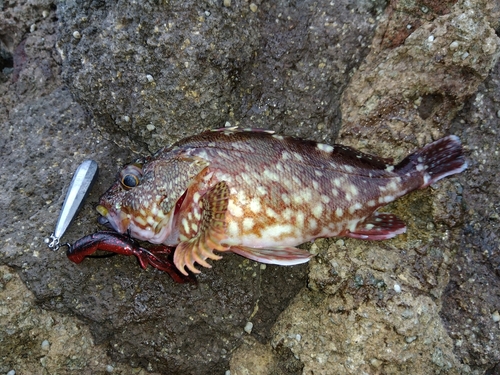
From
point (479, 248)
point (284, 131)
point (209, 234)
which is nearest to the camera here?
point (209, 234)

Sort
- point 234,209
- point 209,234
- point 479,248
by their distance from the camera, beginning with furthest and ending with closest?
point 479,248
point 234,209
point 209,234

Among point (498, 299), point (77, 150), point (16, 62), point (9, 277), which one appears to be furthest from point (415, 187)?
point (16, 62)

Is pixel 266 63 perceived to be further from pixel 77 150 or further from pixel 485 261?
pixel 485 261

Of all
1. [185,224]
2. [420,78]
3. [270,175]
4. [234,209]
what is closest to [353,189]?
[270,175]

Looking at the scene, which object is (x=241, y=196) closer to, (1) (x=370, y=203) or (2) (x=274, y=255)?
(2) (x=274, y=255)

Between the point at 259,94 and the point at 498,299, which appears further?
the point at 259,94

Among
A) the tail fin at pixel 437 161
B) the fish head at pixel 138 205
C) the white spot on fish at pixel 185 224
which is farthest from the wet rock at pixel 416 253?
the fish head at pixel 138 205
